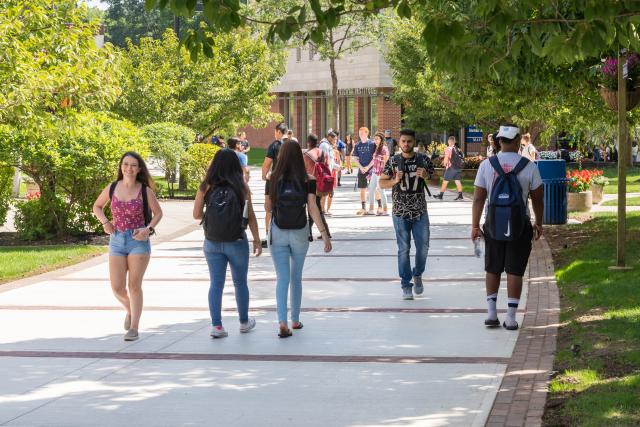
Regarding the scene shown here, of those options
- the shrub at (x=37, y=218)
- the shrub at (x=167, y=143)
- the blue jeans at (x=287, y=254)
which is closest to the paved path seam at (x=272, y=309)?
the blue jeans at (x=287, y=254)

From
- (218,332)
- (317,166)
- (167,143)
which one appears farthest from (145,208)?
(167,143)

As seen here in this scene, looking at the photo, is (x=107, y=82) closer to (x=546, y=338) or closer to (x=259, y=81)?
(x=546, y=338)

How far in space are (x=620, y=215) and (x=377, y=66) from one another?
5341cm

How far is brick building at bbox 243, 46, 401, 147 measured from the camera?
66.6m

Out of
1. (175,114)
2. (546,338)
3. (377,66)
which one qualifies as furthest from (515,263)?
(377,66)

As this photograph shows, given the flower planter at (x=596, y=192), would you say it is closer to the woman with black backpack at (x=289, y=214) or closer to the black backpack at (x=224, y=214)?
the woman with black backpack at (x=289, y=214)

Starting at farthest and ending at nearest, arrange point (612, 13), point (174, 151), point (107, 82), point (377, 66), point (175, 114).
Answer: point (377, 66) → point (175, 114) → point (174, 151) → point (107, 82) → point (612, 13)

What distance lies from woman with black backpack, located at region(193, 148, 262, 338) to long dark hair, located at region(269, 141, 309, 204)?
0.23 m

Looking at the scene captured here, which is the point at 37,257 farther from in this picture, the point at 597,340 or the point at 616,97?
the point at 597,340

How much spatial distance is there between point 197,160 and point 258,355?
20.9 metres

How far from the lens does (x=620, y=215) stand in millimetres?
13172

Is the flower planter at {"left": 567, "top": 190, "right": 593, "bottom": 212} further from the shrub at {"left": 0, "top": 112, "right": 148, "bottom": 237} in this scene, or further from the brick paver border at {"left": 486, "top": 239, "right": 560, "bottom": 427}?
the brick paver border at {"left": 486, "top": 239, "right": 560, "bottom": 427}

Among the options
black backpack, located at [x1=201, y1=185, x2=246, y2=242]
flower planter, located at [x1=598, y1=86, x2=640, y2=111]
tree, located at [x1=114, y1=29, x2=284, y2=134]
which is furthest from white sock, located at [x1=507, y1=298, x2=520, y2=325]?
tree, located at [x1=114, y1=29, x2=284, y2=134]

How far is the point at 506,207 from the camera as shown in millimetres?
9484
